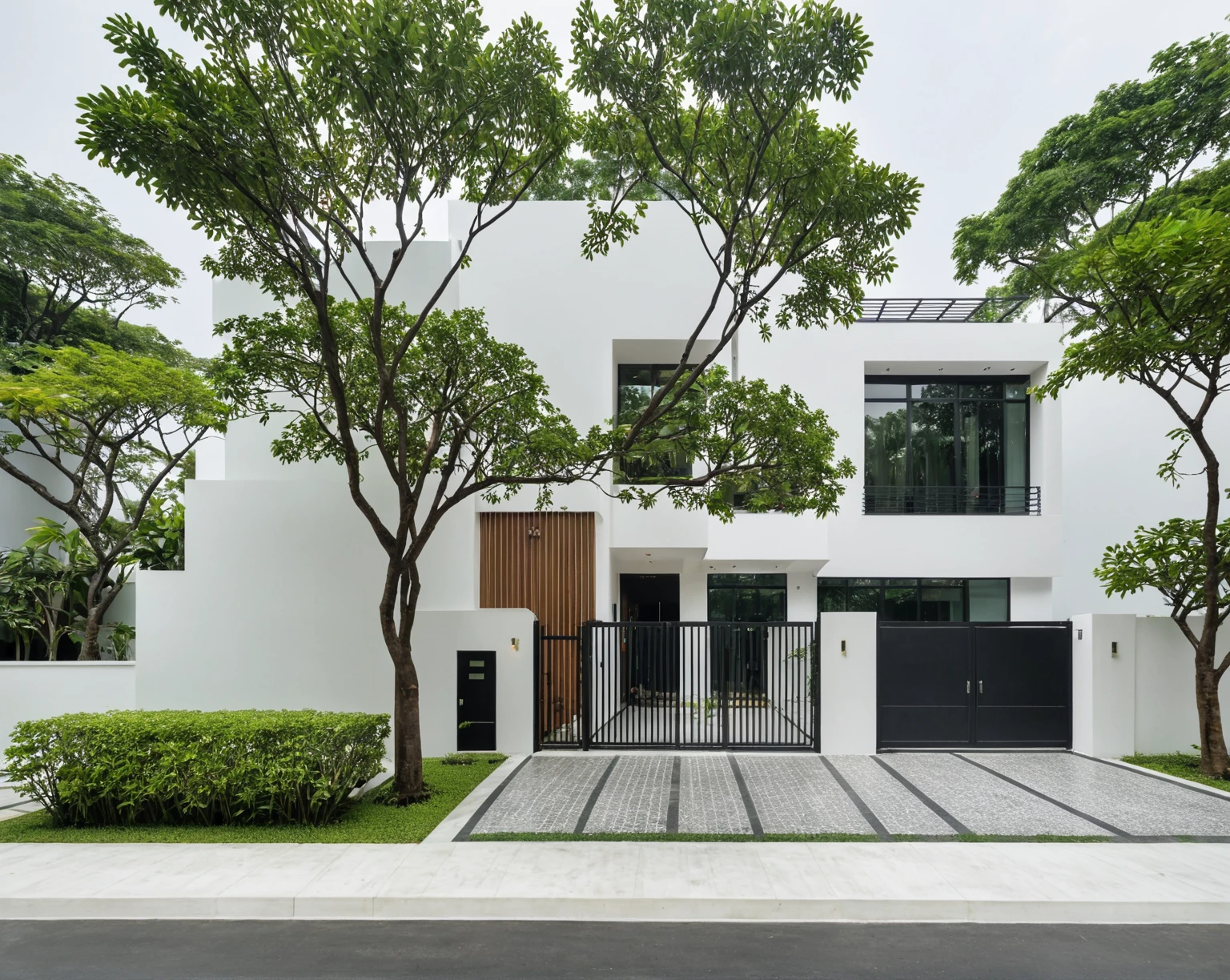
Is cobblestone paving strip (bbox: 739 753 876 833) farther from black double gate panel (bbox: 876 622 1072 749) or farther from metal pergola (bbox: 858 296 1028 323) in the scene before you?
metal pergola (bbox: 858 296 1028 323)

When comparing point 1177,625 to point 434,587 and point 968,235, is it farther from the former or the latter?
point 968,235

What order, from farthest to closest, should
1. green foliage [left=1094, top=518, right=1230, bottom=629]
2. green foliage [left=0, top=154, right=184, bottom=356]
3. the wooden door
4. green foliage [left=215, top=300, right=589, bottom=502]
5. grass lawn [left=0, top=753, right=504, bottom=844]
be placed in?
green foliage [left=0, top=154, right=184, bottom=356] → the wooden door → green foliage [left=1094, top=518, right=1230, bottom=629] → green foliage [left=215, top=300, right=589, bottom=502] → grass lawn [left=0, top=753, right=504, bottom=844]

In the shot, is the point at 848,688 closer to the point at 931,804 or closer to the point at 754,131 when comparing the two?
the point at 931,804

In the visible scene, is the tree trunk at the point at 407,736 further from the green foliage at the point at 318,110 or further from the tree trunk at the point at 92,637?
the tree trunk at the point at 92,637

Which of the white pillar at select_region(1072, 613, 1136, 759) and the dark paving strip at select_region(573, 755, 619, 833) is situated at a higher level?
the white pillar at select_region(1072, 613, 1136, 759)

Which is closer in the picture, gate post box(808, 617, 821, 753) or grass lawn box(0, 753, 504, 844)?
grass lawn box(0, 753, 504, 844)

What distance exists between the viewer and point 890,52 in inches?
755

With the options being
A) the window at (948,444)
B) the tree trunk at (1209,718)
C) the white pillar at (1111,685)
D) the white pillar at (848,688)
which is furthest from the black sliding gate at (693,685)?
the window at (948,444)

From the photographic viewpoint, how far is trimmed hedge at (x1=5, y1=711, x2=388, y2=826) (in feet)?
25.0

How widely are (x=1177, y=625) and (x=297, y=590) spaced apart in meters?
11.8

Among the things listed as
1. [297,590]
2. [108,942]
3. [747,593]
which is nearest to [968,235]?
[747,593]

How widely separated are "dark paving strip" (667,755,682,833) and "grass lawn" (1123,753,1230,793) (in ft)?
19.7

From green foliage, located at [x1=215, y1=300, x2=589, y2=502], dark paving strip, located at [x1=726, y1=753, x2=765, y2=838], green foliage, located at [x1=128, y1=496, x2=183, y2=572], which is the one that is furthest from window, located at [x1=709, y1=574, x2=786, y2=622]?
green foliage, located at [x1=128, y1=496, x2=183, y2=572]

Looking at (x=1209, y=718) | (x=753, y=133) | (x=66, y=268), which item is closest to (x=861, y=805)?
(x=1209, y=718)
